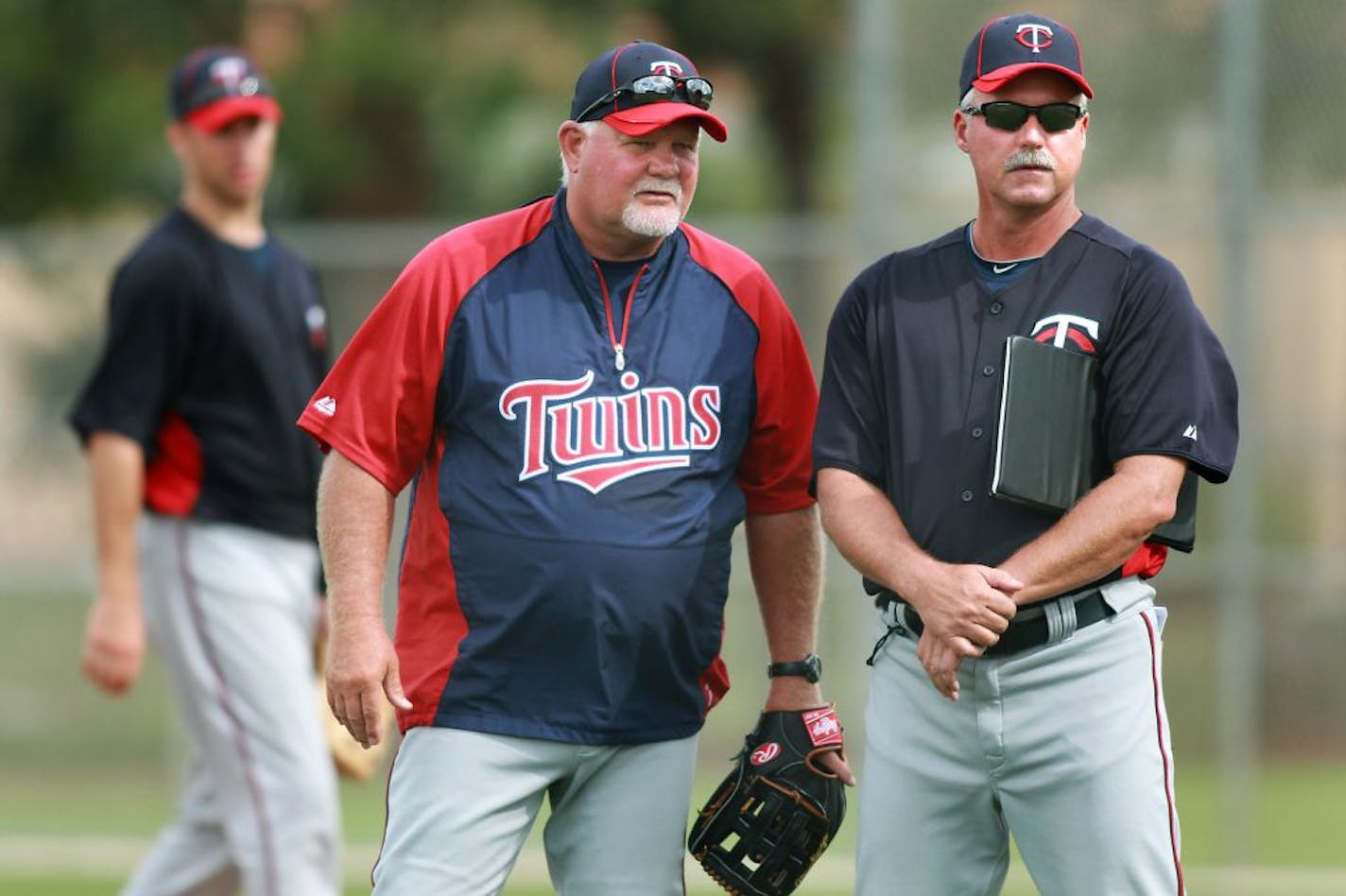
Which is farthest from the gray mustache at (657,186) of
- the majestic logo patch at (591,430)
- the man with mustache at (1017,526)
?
the man with mustache at (1017,526)

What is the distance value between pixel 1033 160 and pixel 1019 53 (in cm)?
22

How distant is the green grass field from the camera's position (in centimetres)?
902

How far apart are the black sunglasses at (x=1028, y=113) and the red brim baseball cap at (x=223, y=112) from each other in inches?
110

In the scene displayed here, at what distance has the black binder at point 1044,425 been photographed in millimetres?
4340

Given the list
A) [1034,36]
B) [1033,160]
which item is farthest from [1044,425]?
[1034,36]

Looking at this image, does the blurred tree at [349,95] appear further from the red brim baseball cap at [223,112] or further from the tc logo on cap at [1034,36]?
the tc logo on cap at [1034,36]

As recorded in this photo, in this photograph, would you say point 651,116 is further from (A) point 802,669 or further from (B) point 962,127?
(A) point 802,669

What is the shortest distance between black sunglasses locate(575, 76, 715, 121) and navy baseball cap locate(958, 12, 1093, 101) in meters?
0.56

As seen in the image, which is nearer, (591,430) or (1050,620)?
(1050,620)

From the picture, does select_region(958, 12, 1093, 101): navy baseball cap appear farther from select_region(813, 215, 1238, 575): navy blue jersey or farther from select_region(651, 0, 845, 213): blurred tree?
select_region(651, 0, 845, 213): blurred tree

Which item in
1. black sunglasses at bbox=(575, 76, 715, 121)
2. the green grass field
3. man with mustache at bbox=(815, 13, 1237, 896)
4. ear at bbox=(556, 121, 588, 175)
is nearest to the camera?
man with mustache at bbox=(815, 13, 1237, 896)

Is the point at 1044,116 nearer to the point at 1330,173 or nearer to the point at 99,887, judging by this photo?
the point at 1330,173

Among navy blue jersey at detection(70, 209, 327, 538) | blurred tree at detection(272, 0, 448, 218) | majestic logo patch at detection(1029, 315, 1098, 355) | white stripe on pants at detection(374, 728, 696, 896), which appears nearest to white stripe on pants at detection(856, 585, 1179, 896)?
white stripe on pants at detection(374, 728, 696, 896)

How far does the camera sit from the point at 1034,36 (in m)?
4.48
